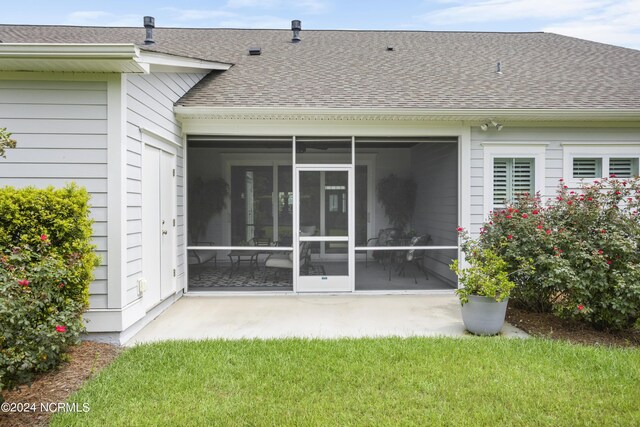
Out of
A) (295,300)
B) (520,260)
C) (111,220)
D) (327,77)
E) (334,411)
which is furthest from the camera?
(327,77)

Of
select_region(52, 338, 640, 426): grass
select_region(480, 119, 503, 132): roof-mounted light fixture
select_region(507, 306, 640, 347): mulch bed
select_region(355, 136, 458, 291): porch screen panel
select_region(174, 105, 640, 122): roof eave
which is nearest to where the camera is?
select_region(52, 338, 640, 426): grass

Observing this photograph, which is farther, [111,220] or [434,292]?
[434,292]

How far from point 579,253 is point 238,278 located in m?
4.84

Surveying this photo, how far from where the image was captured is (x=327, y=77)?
24.5ft

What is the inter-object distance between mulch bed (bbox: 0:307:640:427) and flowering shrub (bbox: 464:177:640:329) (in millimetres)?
179

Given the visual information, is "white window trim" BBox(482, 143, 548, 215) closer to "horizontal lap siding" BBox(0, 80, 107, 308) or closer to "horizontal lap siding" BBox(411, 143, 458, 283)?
"horizontal lap siding" BBox(411, 143, 458, 283)

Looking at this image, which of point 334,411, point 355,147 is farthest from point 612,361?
point 355,147

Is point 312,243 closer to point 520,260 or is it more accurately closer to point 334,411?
point 520,260

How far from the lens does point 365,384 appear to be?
3.20 metres

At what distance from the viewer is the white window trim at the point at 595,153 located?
21.6 ft

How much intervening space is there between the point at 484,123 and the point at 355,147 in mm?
2092

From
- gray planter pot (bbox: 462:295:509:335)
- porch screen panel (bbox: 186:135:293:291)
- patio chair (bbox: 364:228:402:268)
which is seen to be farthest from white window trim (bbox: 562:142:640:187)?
porch screen panel (bbox: 186:135:293:291)

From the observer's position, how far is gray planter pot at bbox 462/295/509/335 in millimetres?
4449

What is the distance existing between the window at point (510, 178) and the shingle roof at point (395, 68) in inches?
35.4
